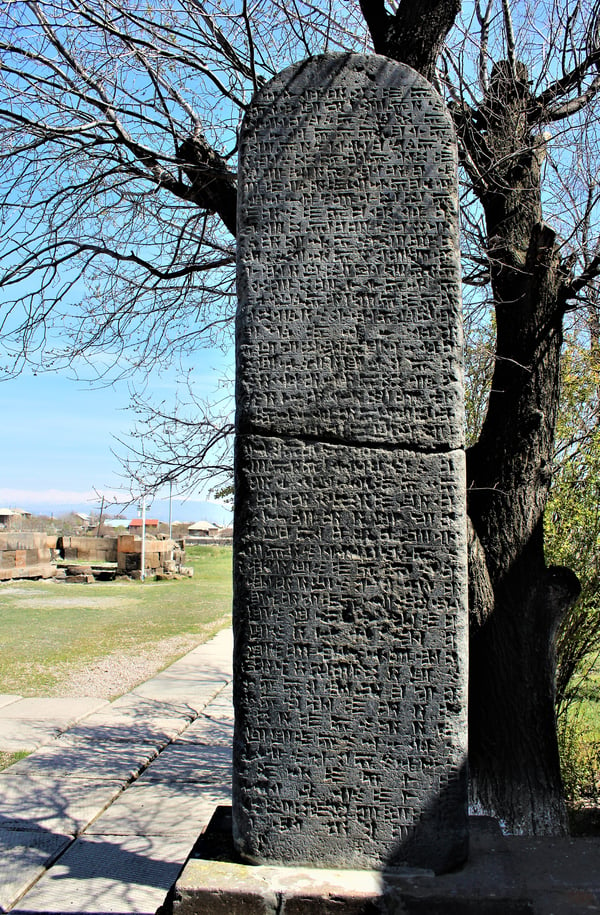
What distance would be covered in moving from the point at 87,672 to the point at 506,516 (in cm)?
667

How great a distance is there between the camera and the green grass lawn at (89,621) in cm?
973

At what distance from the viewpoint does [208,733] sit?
260 inches

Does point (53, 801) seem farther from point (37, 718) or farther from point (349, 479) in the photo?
point (349, 479)

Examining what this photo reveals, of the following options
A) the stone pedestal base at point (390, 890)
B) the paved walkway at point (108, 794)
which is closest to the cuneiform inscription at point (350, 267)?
the stone pedestal base at point (390, 890)

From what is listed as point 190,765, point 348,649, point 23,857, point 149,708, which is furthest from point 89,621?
point 348,649

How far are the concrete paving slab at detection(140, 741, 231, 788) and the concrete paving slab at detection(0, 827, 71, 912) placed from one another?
1.13m

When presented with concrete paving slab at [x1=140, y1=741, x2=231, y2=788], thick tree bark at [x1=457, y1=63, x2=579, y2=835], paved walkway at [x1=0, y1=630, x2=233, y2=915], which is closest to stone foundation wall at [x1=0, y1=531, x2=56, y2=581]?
paved walkway at [x1=0, y1=630, x2=233, y2=915]

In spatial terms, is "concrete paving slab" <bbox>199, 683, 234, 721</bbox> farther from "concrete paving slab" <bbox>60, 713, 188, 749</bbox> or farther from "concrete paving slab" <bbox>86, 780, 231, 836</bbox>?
"concrete paving slab" <bbox>86, 780, 231, 836</bbox>

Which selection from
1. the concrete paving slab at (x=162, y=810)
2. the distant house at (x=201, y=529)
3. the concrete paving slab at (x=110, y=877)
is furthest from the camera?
the distant house at (x=201, y=529)

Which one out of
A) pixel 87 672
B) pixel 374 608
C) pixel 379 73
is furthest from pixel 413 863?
pixel 87 672

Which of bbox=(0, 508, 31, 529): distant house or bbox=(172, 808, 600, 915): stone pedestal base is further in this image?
bbox=(0, 508, 31, 529): distant house

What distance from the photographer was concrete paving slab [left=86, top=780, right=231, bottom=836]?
4445 mm

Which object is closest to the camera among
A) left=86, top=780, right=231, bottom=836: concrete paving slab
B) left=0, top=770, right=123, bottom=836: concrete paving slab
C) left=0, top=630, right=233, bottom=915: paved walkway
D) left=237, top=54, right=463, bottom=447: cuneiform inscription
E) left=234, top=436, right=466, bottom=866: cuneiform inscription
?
left=234, top=436, right=466, bottom=866: cuneiform inscription

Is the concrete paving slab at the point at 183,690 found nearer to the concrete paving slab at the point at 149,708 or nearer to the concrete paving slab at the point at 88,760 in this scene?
the concrete paving slab at the point at 149,708
